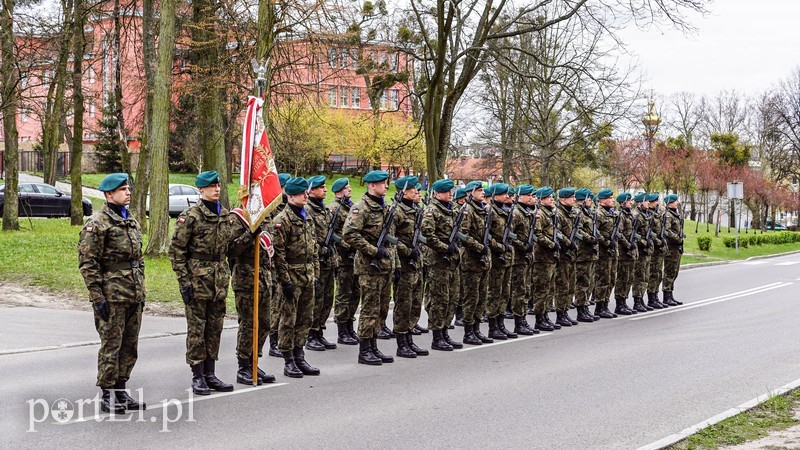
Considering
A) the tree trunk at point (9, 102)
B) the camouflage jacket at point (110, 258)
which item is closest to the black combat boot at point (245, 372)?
the camouflage jacket at point (110, 258)

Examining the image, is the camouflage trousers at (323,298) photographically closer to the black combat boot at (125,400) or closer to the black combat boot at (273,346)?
the black combat boot at (273,346)

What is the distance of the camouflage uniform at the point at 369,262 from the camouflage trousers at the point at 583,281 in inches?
193

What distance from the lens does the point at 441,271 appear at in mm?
10367

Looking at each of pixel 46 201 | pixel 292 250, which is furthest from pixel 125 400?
pixel 46 201

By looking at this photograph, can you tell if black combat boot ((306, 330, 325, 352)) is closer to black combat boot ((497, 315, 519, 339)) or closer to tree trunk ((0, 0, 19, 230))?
black combat boot ((497, 315, 519, 339))

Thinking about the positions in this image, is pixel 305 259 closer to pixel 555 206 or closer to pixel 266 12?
pixel 555 206

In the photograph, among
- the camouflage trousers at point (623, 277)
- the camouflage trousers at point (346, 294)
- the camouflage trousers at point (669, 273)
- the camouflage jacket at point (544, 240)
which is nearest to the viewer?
the camouflage trousers at point (346, 294)

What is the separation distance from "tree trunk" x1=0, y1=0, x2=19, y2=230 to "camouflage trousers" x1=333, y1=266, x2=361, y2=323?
11.0m

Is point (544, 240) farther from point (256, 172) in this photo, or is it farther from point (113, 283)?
point (113, 283)

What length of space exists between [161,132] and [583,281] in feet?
31.6

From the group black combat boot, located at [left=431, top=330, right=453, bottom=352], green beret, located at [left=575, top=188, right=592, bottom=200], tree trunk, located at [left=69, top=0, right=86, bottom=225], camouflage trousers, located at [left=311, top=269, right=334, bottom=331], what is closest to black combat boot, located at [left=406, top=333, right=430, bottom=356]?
black combat boot, located at [left=431, top=330, right=453, bottom=352]

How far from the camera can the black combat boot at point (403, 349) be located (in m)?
9.85

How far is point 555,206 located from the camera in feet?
43.2

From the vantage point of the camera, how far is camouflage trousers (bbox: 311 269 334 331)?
34.7 feet
